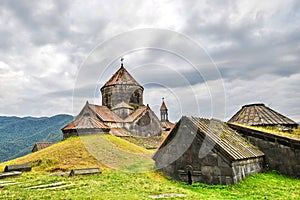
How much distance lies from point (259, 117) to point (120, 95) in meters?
28.0

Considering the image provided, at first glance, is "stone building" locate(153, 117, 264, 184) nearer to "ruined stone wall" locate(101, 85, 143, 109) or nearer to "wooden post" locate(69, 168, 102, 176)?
"wooden post" locate(69, 168, 102, 176)

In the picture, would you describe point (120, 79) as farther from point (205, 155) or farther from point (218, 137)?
point (205, 155)

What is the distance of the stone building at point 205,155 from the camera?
11.0 meters

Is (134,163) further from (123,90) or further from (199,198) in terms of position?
(123,90)

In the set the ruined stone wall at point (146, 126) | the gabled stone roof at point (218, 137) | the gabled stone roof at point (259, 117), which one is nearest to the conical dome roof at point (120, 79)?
the ruined stone wall at point (146, 126)

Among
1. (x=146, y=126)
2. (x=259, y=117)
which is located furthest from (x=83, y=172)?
(x=146, y=126)

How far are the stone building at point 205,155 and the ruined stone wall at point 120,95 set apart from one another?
28.8 metres

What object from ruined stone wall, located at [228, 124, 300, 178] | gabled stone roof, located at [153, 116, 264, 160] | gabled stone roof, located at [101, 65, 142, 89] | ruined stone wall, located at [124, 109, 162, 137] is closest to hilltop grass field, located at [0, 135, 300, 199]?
ruined stone wall, located at [228, 124, 300, 178]

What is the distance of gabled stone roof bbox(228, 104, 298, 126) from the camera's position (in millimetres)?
16469

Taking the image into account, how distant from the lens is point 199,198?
25.7ft

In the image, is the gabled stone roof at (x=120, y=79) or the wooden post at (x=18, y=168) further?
the gabled stone roof at (x=120, y=79)

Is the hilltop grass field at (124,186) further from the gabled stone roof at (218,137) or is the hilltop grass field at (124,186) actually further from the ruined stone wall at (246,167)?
the gabled stone roof at (218,137)

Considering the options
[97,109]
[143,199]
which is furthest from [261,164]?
[97,109]

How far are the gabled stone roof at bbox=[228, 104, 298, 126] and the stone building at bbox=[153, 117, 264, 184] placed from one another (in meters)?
3.26
